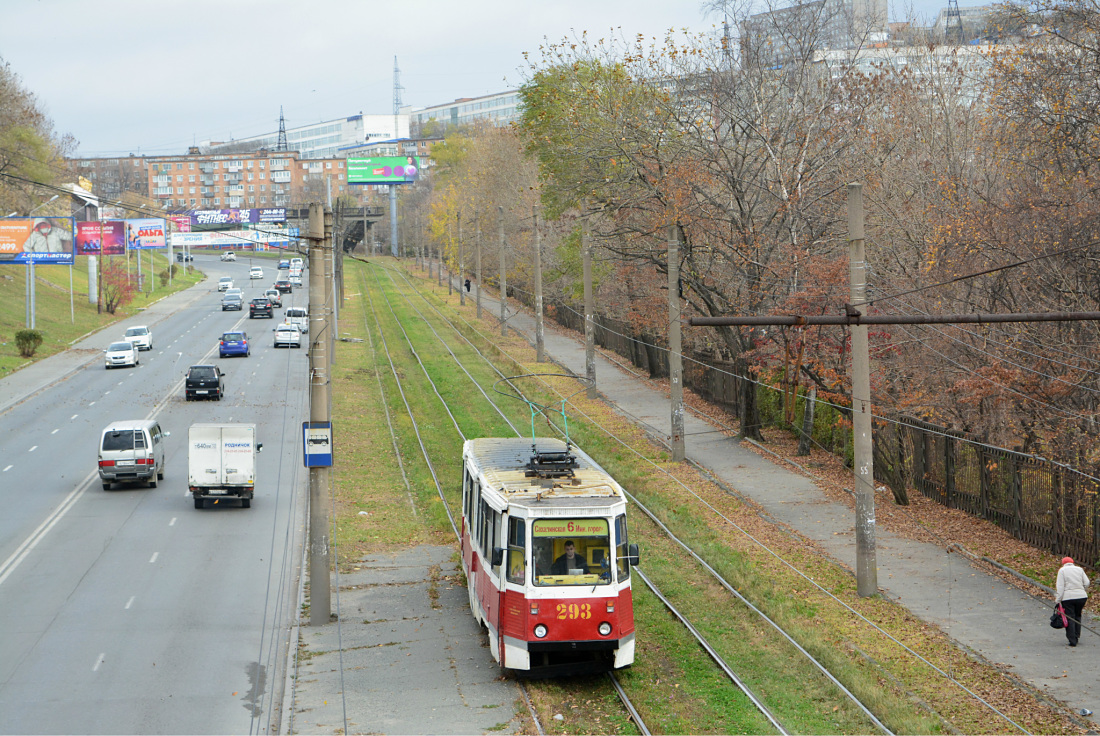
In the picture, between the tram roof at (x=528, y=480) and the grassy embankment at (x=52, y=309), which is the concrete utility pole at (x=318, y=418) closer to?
the tram roof at (x=528, y=480)

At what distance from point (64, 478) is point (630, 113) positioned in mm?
19618

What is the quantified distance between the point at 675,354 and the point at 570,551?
16028 mm

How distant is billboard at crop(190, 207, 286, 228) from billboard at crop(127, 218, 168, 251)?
3185 centimetres

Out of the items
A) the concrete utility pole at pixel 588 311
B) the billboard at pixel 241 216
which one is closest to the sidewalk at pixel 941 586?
the concrete utility pole at pixel 588 311

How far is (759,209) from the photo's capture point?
33.7 metres

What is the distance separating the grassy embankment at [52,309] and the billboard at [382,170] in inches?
1483

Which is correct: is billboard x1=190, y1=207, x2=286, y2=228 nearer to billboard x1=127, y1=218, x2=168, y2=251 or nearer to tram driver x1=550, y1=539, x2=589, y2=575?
billboard x1=127, y1=218, x2=168, y2=251

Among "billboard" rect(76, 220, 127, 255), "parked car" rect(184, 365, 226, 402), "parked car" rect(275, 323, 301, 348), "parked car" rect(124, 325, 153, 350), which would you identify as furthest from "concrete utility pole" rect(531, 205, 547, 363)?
"billboard" rect(76, 220, 127, 255)

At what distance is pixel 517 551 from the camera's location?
13.7 metres

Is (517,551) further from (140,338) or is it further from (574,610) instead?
(140,338)

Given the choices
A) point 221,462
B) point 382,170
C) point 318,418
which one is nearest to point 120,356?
point 221,462

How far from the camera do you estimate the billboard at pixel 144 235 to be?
8506 cm

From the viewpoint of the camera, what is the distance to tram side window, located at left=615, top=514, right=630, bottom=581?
13734 mm

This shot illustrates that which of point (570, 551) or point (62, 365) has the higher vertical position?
point (62, 365)
